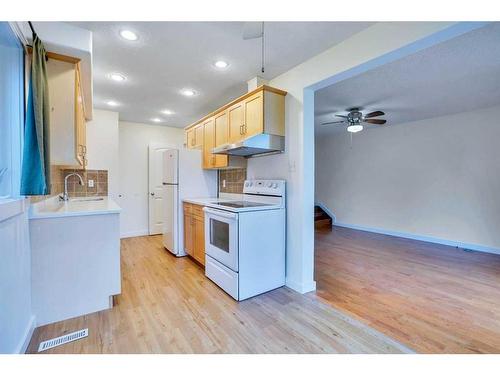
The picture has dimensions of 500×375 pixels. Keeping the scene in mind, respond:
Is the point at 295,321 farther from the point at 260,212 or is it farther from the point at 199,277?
the point at 199,277

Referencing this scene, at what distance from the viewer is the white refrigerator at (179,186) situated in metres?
3.75

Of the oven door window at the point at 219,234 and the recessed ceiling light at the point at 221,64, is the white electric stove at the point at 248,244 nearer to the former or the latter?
the oven door window at the point at 219,234

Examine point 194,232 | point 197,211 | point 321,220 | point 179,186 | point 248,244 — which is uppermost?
point 179,186

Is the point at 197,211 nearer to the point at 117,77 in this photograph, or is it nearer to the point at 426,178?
the point at 117,77

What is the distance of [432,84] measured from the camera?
10.0 feet

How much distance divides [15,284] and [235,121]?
8.20ft

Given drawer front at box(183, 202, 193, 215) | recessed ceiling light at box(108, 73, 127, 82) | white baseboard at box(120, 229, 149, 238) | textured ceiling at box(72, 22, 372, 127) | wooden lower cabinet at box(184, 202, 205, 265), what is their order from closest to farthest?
1. textured ceiling at box(72, 22, 372, 127)
2. recessed ceiling light at box(108, 73, 127, 82)
3. wooden lower cabinet at box(184, 202, 205, 265)
4. drawer front at box(183, 202, 193, 215)
5. white baseboard at box(120, 229, 149, 238)

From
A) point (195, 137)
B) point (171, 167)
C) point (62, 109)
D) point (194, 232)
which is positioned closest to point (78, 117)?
point (62, 109)

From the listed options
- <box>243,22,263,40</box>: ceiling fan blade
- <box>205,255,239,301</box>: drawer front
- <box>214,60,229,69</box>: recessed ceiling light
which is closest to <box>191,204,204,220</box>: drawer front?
<box>205,255,239,301</box>: drawer front

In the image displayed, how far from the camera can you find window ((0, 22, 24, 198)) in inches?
62.7

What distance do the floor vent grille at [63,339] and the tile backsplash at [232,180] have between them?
8.02 ft

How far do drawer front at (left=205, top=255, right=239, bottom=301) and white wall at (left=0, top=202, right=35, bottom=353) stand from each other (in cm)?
156

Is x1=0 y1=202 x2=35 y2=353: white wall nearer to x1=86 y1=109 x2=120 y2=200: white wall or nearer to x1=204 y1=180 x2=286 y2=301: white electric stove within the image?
x1=204 y1=180 x2=286 y2=301: white electric stove
